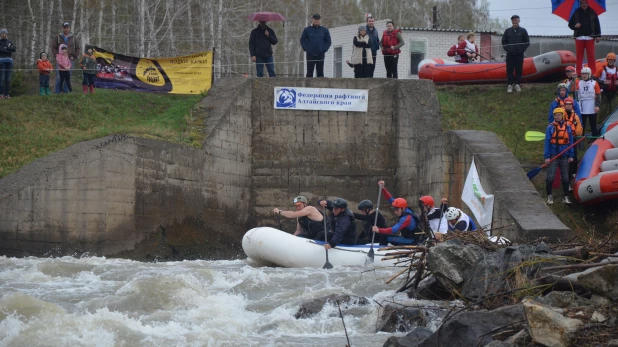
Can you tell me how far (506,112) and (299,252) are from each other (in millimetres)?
7408

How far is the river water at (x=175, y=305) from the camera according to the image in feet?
33.0

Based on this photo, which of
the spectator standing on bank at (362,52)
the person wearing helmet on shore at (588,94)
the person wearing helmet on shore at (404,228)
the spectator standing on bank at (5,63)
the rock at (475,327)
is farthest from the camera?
the spectator standing on bank at (362,52)

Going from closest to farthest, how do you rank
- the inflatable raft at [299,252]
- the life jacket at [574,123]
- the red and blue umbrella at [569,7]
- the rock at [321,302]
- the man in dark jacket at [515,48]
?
the rock at [321,302], the inflatable raft at [299,252], the life jacket at [574,123], the red and blue umbrella at [569,7], the man in dark jacket at [515,48]


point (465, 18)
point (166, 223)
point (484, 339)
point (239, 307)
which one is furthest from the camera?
point (465, 18)

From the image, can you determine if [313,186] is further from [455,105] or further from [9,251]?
[9,251]

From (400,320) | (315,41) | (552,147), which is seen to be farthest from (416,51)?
(400,320)

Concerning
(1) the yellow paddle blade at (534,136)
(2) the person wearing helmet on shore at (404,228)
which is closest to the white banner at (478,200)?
(2) the person wearing helmet on shore at (404,228)

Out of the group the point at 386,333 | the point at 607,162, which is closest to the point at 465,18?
the point at 607,162

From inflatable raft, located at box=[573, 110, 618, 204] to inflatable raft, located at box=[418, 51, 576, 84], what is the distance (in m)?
4.52

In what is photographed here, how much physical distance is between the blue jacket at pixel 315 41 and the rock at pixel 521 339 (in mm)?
14165

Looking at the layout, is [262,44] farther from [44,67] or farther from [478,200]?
[478,200]

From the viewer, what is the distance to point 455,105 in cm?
2119

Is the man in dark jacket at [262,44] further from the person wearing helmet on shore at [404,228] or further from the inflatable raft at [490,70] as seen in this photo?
the person wearing helmet on shore at [404,228]

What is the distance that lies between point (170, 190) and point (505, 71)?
8.64 metres
